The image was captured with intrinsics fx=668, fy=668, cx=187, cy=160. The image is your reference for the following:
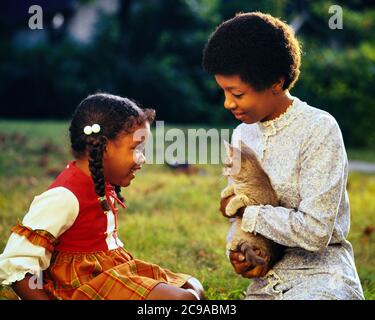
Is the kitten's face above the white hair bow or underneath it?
underneath

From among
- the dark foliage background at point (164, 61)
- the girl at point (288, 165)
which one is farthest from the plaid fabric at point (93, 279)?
the dark foliage background at point (164, 61)

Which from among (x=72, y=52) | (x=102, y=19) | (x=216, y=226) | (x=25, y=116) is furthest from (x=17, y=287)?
(x=102, y=19)

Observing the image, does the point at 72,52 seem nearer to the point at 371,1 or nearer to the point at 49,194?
the point at 371,1

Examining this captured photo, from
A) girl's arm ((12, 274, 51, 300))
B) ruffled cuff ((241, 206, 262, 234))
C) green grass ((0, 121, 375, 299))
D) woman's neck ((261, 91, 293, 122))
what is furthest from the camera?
green grass ((0, 121, 375, 299))

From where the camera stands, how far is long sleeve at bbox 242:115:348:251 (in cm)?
294

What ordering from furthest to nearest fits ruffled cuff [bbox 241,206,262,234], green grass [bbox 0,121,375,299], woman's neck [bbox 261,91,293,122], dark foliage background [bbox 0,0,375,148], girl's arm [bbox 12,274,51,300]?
dark foliage background [bbox 0,0,375,148] → green grass [bbox 0,121,375,299] → woman's neck [bbox 261,91,293,122] → ruffled cuff [bbox 241,206,262,234] → girl's arm [bbox 12,274,51,300]

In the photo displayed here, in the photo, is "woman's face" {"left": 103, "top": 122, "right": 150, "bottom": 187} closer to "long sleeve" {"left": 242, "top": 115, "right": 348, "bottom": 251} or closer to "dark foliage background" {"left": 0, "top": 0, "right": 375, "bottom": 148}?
"long sleeve" {"left": 242, "top": 115, "right": 348, "bottom": 251}

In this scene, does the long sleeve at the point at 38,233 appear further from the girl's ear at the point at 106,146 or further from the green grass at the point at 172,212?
the green grass at the point at 172,212

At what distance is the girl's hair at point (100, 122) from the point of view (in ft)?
10.2

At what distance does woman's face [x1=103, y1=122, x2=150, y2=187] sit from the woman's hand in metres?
0.63

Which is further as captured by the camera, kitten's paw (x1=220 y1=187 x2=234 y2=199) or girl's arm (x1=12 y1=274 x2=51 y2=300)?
kitten's paw (x1=220 y1=187 x2=234 y2=199)

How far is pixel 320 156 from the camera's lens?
9.95 feet

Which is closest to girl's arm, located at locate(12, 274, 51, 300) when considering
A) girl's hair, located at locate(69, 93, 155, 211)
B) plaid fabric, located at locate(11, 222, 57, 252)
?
plaid fabric, located at locate(11, 222, 57, 252)

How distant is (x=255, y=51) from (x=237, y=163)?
52cm
